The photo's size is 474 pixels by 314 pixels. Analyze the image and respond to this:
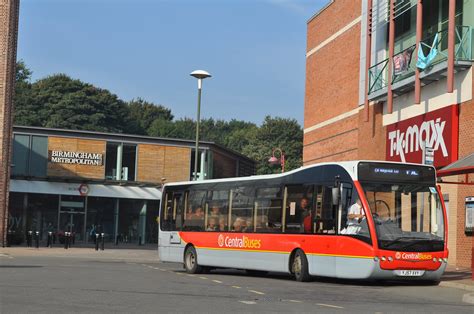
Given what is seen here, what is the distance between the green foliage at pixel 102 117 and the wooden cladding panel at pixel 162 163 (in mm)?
25460

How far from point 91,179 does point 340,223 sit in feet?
137

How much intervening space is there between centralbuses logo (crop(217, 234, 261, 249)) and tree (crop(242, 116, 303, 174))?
235 feet

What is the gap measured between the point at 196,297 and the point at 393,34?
1870 cm

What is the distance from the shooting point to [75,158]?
58.2 meters

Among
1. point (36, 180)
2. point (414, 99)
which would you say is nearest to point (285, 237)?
point (414, 99)

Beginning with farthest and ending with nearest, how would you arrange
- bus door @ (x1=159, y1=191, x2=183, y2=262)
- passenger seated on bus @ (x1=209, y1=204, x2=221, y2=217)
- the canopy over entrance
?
bus door @ (x1=159, y1=191, x2=183, y2=262)
passenger seated on bus @ (x1=209, y1=204, x2=221, y2=217)
the canopy over entrance

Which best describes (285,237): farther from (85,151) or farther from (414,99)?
(85,151)

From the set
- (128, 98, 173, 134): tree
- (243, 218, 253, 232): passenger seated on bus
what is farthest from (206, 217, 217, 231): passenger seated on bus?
(128, 98, 173, 134): tree

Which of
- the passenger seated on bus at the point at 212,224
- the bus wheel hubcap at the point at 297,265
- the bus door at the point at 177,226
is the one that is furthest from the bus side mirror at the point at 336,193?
the bus door at the point at 177,226

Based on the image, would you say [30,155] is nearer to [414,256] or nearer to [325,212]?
[325,212]

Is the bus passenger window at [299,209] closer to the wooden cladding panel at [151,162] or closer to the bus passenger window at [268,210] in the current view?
the bus passenger window at [268,210]

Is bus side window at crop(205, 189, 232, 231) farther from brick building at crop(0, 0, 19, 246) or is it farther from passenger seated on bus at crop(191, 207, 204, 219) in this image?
brick building at crop(0, 0, 19, 246)

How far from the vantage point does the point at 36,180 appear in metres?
56.4

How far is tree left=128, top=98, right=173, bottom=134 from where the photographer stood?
4097 inches
